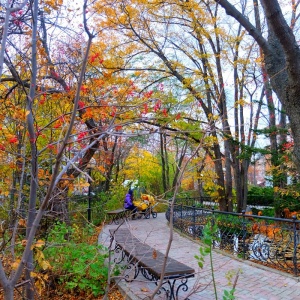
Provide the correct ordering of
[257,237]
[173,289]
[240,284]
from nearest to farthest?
[173,289] < [240,284] < [257,237]

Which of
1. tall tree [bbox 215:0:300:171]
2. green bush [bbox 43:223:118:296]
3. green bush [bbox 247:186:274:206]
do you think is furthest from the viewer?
green bush [bbox 247:186:274:206]

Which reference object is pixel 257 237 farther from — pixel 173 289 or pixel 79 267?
pixel 79 267

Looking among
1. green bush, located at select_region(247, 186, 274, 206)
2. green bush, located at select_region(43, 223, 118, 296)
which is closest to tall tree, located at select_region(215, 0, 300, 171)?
green bush, located at select_region(43, 223, 118, 296)

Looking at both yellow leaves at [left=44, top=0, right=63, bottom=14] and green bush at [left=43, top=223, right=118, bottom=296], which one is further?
green bush at [left=43, top=223, right=118, bottom=296]

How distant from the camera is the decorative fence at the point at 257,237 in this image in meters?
6.68

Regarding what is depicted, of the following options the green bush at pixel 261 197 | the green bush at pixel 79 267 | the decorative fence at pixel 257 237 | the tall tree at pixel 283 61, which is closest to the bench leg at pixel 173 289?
the green bush at pixel 79 267

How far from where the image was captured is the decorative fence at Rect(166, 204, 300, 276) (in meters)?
6.68

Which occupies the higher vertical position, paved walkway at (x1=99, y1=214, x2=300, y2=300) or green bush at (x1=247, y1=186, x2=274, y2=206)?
green bush at (x1=247, y1=186, x2=274, y2=206)

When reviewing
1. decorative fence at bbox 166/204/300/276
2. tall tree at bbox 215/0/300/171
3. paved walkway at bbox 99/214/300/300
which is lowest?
paved walkway at bbox 99/214/300/300

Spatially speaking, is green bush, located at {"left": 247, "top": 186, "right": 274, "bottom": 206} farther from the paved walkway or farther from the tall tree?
the tall tree

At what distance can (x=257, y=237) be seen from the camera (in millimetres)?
8320

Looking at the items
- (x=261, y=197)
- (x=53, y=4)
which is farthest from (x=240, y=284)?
(x=261, y=197)

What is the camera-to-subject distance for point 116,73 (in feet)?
40.4

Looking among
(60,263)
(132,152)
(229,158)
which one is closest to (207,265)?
(60,263)
